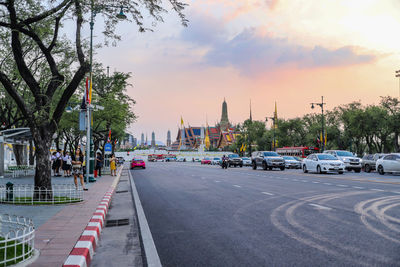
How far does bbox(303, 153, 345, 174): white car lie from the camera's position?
29531 millimetres

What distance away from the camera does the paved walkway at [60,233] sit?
544cm

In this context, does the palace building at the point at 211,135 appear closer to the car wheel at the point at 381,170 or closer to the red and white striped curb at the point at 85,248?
the car wheel at the point at 381,170

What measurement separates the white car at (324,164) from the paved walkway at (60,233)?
22.2 m

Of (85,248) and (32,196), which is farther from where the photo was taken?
(32,196)

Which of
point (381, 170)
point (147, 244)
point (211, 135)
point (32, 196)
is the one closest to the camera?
point (147, 244)

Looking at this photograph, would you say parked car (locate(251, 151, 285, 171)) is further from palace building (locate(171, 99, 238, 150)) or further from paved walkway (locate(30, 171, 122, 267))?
palace building (locate(171, 99, 238, 150))

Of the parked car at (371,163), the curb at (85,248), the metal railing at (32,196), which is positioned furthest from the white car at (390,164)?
the curb at (85,248)

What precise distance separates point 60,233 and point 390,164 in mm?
27431

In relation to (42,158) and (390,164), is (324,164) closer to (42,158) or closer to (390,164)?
(390,164)

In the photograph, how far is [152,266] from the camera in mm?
5281

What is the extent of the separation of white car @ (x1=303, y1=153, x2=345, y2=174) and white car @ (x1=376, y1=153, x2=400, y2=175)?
284 cm

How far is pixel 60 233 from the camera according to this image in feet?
23.5

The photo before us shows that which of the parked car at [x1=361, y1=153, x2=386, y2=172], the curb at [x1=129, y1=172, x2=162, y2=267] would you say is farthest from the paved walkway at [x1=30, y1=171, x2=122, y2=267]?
the parked car at [x1=361, y1=153, x2=386, y2=172]

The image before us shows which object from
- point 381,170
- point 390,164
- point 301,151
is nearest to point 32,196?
point 390,164
